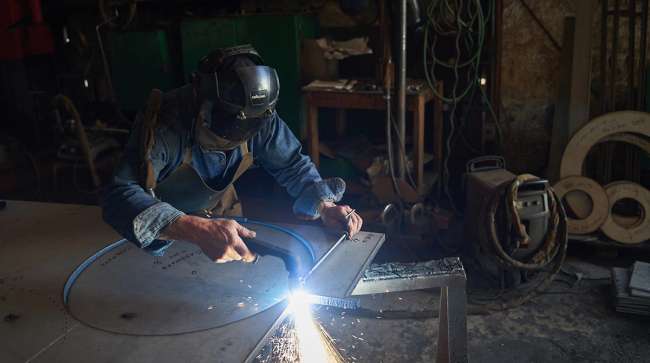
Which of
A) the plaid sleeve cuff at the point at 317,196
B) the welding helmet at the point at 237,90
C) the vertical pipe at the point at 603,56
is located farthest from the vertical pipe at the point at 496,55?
the welding helmet at the point at 237,90

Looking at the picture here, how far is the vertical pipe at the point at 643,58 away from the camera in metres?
3.88

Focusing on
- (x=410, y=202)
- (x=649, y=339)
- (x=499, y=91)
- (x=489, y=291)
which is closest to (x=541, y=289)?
(x=489, y=291)

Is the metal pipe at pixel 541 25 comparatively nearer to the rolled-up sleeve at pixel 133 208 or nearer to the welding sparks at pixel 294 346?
the welding sparks at pixel 294 346

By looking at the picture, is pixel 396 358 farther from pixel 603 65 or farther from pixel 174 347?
pixel 603 65

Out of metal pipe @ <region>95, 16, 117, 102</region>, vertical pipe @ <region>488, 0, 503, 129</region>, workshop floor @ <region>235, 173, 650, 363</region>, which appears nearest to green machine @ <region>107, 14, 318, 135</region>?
metal pipe @ <region>95, 16, 117, 102</region>

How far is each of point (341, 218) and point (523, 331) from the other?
Answer: 1.55 m

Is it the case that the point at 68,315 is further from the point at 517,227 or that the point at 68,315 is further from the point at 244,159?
the point at 517,227

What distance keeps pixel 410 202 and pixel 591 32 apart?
5.32 ft

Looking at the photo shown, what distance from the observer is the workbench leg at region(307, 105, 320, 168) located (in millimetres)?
4293

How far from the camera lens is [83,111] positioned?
6.15 meters

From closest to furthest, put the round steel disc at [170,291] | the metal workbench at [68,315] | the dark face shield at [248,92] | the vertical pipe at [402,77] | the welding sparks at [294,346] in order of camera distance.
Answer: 1. the metal workbench at [68,315]
2. the round steel disc at [170,291]
3. the dark face shield at [248,92]
4. the welding sparks at [294,346]
5. the vertical pipe at [402,77]

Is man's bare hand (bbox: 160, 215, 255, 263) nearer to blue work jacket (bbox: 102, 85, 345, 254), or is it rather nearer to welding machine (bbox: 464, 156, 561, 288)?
blue work jacket (bbox: 102, 85, 345, 254)

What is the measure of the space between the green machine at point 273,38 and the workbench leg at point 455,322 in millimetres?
3012

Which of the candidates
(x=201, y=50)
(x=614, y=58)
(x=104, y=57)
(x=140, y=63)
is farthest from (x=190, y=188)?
(x=104, y=57)
